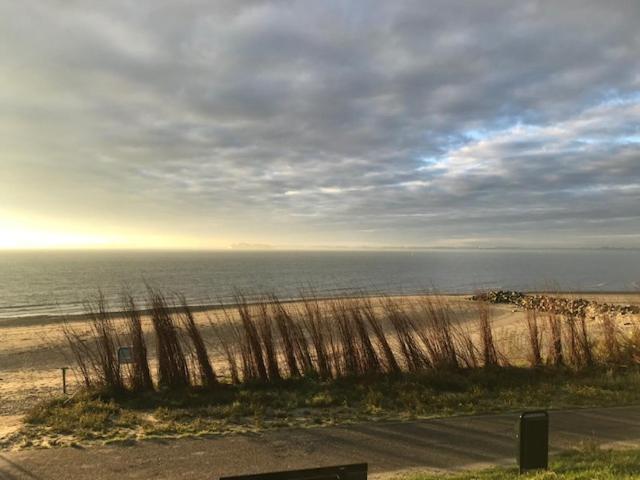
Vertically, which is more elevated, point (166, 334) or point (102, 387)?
point (166, 334)

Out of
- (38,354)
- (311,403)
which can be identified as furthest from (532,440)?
(38,354)

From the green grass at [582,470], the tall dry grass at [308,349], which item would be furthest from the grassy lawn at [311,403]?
the green grass at [582,470]

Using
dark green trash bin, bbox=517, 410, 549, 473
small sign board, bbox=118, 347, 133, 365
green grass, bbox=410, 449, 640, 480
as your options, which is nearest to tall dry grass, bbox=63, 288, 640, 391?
small sign board, bbox=118, 347, 133, 365

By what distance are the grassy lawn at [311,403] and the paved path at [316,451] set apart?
0.42 meters

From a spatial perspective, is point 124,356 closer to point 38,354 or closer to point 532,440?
point 532,440

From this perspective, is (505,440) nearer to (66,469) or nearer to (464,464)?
(464,464)

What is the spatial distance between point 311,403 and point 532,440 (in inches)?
143

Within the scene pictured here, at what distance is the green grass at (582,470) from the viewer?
4617 mm

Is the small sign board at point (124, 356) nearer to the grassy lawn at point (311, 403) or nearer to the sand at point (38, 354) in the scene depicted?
the grassy lawn at point (311, 403)

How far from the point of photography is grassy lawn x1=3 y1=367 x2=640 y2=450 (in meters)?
6.45

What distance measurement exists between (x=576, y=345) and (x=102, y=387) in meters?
8.93

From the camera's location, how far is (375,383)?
8617mm

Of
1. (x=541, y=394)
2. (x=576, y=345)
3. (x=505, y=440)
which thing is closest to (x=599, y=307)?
(x=576, y=345)

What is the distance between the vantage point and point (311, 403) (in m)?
7.63
